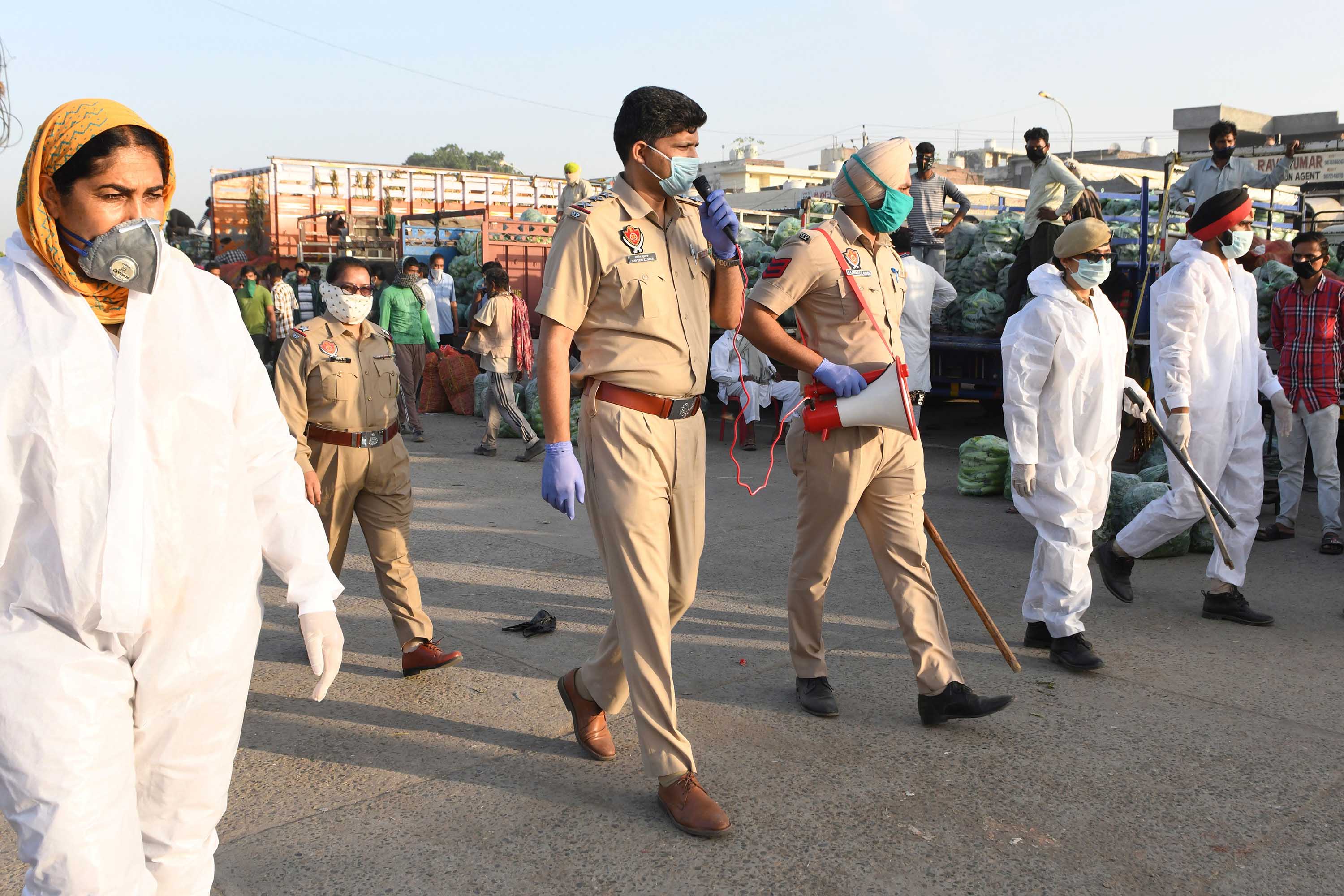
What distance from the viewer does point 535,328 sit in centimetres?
1545

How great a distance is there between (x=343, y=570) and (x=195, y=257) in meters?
22.0

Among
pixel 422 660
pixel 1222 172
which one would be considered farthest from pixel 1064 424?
pixel 1222 172

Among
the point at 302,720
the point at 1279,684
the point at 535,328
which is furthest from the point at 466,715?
the point at 535,328

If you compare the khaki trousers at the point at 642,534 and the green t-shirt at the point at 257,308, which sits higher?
the green t-shirt at the point at 257,308

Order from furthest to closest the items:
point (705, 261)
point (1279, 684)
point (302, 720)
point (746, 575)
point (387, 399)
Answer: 1. point (746, 575)
2. point (387, 399)
3. point (1279, 684)
4. point (302, 720)
5. point (705, 261)

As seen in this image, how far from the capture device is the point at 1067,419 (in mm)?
4883

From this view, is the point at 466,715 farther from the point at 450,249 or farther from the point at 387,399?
the point at 450,249

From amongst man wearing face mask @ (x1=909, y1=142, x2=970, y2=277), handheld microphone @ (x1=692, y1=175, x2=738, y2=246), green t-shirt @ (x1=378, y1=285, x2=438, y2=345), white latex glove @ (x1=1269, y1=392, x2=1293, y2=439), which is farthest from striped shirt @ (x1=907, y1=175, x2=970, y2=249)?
handheld microphone @ (x1=692, y1=175, x2=738, y2=246)

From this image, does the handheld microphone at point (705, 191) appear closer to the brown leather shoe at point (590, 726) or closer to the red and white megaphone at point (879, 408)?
the red and white megaphone at point (879, 408)

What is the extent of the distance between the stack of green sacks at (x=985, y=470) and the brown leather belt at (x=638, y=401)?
5743 millimetres

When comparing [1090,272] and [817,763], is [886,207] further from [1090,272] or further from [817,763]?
[817,763]

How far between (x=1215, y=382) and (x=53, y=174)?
200 inches

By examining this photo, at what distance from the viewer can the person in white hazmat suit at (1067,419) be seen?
4852mm

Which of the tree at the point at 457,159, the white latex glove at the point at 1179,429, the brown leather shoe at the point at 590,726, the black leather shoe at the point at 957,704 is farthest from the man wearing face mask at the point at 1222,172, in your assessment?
the tree at the point at 457,159
